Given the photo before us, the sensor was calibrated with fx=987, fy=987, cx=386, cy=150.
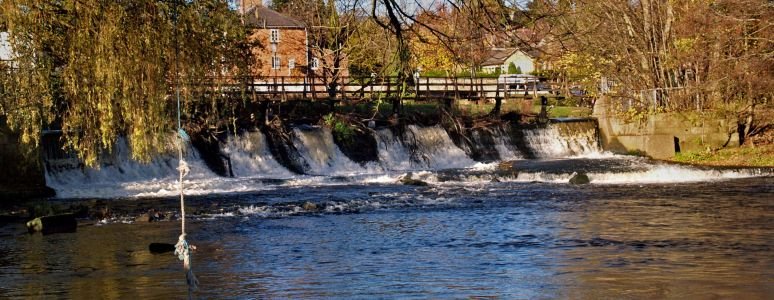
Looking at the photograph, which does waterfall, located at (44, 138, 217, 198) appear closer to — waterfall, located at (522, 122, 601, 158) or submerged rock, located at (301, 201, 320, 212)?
submerged rock, located at (301, 201, 320, 212)

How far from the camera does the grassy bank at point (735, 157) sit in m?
31.8

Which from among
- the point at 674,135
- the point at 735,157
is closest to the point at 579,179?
the point at 735,157

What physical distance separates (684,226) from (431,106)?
3500 centimetres

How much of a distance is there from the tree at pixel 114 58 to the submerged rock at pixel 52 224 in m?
10.3

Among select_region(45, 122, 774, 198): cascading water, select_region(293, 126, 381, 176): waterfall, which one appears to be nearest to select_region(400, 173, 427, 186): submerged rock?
select_region(45, 122, 774, 198): cascading water

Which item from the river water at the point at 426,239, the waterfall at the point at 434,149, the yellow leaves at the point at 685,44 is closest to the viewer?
the river water at the point at 426,239

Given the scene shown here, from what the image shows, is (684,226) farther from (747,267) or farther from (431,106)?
(431,106)

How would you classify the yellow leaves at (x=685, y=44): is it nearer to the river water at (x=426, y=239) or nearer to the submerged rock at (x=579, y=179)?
the river water at (x=426, y=239)

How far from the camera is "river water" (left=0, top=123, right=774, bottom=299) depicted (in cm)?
1270

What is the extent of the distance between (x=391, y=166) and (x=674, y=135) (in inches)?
396

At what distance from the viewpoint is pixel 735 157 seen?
32688mm

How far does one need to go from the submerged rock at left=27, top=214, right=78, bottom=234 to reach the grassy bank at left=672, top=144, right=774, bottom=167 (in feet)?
70.1

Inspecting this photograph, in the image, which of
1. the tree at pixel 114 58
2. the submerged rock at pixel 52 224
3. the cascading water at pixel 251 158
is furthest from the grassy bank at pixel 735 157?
the tree at pixel 114 58

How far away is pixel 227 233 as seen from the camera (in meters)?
18.5
